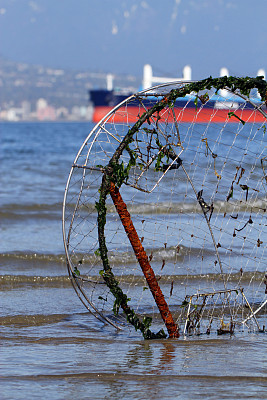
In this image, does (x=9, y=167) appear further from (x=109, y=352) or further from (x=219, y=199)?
(x=109, y=352)

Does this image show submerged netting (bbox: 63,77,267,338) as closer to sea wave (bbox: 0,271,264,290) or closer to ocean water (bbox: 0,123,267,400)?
sea wave (bbox: 0,271,264,290)

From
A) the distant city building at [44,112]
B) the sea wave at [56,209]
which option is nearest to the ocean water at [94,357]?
the sea wave at [56,209]

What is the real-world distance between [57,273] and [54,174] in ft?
51.4

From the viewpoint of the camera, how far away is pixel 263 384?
4.68m

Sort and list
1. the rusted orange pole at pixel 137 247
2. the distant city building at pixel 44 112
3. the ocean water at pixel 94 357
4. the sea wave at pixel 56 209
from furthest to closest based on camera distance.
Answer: the distant city building at pixel 44 112 → the sea wave at pixel 56 209 → the rusted orange pole at pixel 137 247 → the ocean water at pixel 94 357

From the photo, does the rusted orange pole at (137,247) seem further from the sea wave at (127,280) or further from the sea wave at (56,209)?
the sea wave at (56,209)

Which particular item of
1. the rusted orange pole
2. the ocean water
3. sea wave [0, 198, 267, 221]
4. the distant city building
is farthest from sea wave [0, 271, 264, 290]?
the distant city building

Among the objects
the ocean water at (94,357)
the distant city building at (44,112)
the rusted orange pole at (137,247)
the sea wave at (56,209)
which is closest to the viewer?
the ocean water at (94,357)

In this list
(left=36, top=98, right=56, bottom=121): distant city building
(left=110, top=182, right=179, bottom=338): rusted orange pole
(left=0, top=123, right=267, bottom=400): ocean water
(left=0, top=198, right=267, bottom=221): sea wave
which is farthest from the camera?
(left=36, top=98, right=56, bottom=121): distant city building

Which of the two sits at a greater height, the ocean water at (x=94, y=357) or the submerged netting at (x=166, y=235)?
the submerged netting at (x=166, y=235)

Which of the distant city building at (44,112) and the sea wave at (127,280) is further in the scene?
the distant city building at (44,112)

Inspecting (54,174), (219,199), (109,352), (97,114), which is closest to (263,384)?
(109,352)

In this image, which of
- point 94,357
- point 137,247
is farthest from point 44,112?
point 94,357

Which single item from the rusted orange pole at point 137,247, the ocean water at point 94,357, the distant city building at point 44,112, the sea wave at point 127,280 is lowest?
the ocean water at point 94,357
